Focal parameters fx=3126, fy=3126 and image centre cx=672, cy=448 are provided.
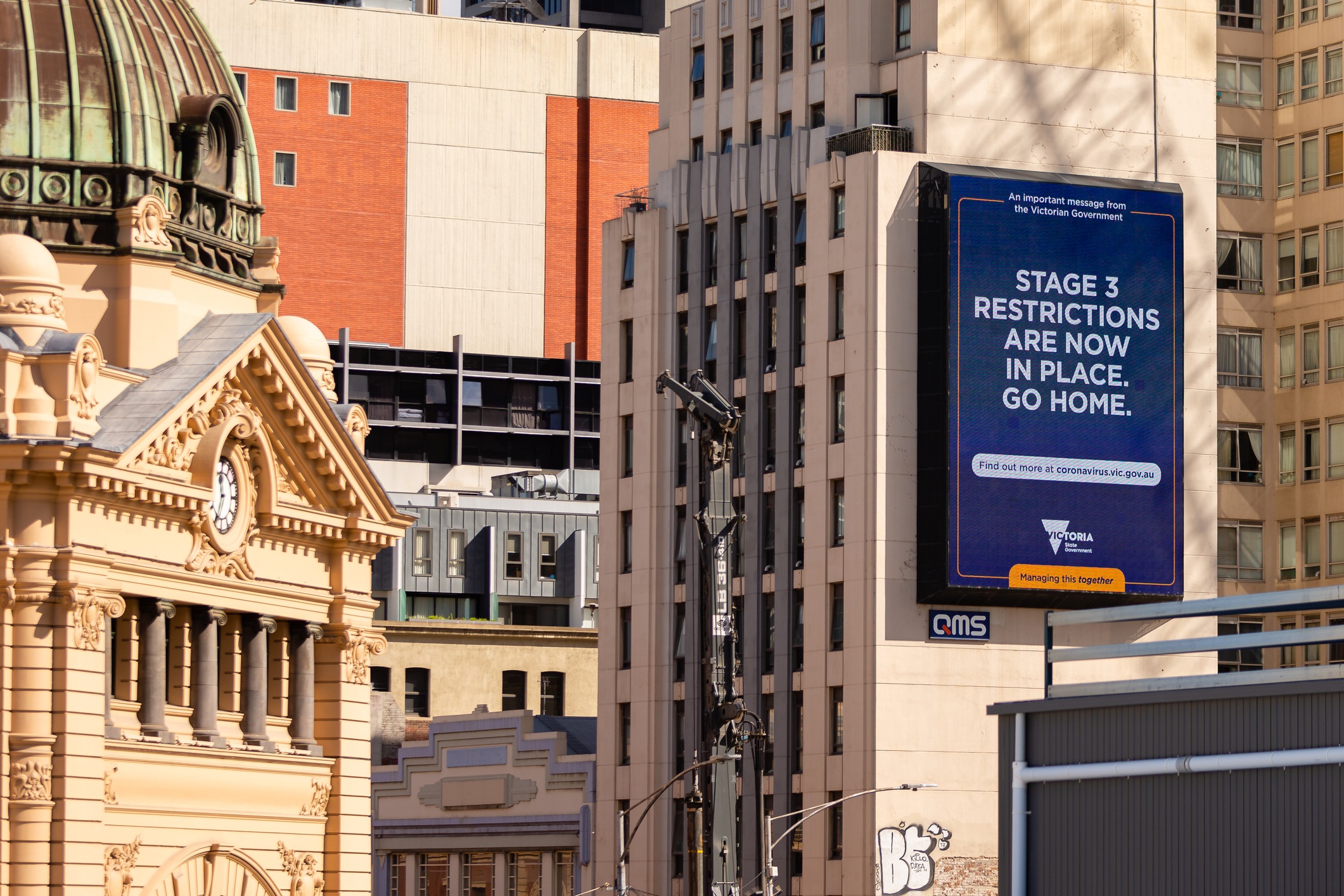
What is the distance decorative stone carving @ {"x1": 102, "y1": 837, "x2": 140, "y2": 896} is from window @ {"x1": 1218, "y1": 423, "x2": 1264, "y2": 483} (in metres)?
57.1

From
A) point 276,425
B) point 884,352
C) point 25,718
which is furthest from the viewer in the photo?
point 884,352

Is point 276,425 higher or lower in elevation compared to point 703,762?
higher

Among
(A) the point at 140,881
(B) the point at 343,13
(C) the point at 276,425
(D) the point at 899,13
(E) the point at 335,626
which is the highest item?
(B) the point at 343,13

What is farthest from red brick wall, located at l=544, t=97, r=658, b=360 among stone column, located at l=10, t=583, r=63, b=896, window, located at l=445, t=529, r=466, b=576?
stone column, located at l=10, t=583, r=63, b=896

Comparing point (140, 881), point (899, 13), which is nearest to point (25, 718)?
point (140, 881)

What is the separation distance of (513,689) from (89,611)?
78.5m

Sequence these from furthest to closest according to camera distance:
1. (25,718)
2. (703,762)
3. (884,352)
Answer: (884,352) < (25,718) < (703,762)

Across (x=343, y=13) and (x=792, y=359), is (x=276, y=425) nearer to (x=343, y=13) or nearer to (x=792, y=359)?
(x=792, y=359)

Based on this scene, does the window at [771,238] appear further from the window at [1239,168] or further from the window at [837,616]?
the window at [1239,168]

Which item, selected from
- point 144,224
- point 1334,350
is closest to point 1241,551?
point 1334,350

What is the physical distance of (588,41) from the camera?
181 metres

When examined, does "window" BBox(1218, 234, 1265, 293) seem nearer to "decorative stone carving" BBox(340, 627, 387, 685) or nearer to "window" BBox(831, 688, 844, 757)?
"window" BBox(831, 688, 844, 757)

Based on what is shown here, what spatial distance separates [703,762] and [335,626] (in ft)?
89.8

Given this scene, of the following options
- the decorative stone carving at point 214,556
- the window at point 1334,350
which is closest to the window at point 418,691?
the window at point 1334,350
